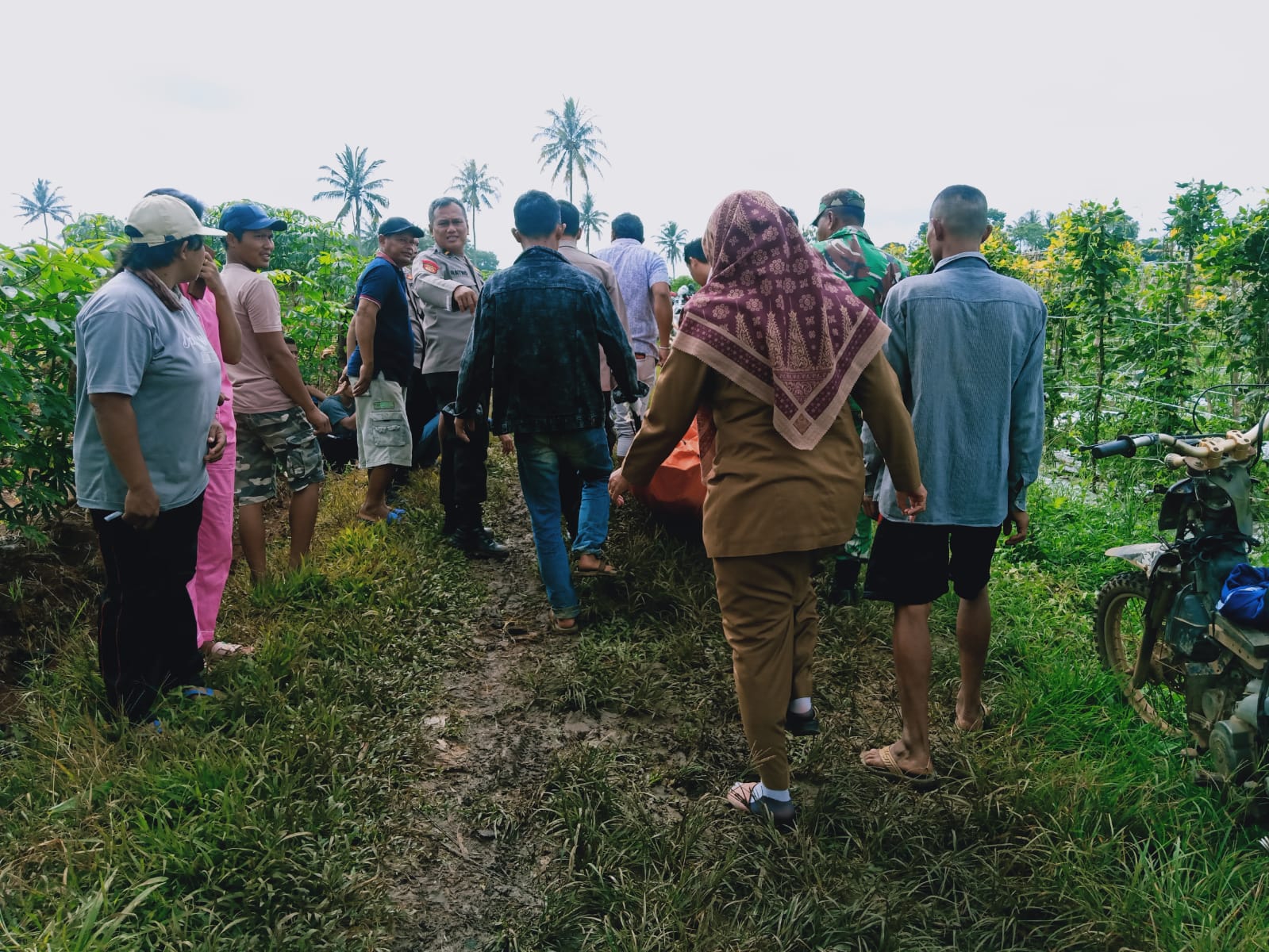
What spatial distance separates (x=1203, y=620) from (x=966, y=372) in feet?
3.95

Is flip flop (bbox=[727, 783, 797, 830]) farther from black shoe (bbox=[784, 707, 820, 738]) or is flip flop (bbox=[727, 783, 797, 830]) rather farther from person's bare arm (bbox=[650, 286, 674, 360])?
person's bare arm (bbox=[650, 286, 674, 360])

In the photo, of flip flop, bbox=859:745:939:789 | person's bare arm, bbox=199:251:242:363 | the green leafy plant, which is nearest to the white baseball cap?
person's bare arm, bbox=199:251:242:363

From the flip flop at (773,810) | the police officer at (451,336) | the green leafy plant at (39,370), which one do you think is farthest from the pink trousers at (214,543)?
the flip flop at (773,810)

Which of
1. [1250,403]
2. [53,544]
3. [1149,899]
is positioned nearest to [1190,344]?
[1250,403]

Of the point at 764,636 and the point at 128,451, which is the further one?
the point at 128,451

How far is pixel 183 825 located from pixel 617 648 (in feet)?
5.74

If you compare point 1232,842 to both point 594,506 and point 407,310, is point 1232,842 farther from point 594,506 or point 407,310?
point 407,310

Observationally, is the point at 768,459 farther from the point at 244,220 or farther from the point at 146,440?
the point at 244,220

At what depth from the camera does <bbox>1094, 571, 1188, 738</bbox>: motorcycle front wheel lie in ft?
9.61

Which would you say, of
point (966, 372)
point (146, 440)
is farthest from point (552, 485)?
point (966, 372)

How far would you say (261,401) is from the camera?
3740 mm

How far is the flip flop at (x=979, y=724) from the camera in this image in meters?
2.90

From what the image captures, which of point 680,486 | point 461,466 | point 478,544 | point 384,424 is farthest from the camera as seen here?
point 384,424

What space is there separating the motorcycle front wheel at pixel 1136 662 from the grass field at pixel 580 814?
96mm
